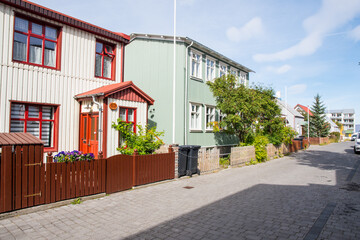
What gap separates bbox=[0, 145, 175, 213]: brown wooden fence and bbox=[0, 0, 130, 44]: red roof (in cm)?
601

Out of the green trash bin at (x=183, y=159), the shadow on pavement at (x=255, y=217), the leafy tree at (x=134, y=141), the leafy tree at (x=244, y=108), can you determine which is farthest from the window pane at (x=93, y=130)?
the leafy tree at (x=244, y=108)

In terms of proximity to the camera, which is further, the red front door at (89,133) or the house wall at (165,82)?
the house wall at (165,82)

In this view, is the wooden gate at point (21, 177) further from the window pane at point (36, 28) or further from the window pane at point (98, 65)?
the window pane at point (98, 65)

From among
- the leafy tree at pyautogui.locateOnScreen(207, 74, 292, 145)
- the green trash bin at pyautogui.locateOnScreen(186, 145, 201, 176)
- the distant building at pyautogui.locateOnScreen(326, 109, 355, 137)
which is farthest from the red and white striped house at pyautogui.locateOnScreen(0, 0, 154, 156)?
the distant building at pyautogui.locateOnScreen(326, 109, 355, 137)

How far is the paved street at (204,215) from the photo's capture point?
16.1 feet

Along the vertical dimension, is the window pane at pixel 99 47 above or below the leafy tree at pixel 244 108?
above

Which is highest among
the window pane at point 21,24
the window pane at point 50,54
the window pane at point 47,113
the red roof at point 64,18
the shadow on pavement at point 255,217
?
the red roof at point 64,18

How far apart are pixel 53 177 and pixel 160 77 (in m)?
10.9

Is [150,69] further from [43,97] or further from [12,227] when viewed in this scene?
[12,227]

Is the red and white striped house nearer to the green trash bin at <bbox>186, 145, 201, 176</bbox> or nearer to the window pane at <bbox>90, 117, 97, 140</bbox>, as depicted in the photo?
the window pane at <bbox>90, 117, 97, 140</bbox>

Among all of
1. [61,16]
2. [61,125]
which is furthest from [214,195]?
[61,16]

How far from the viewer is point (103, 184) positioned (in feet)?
24.5

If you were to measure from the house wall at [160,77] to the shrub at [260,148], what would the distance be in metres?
5.88

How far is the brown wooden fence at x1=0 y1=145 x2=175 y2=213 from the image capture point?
554 cm
